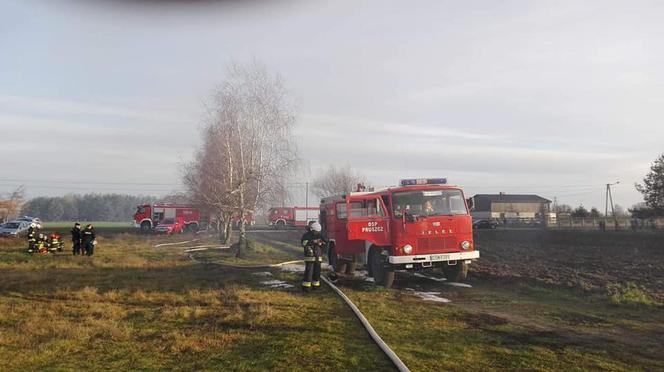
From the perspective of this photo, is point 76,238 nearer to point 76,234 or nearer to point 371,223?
point 76,234

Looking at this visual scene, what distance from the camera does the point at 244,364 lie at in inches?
196

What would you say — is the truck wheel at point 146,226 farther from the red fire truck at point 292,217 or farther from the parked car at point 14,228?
the red fire truck at point 292,217

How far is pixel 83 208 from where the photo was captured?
127 meters

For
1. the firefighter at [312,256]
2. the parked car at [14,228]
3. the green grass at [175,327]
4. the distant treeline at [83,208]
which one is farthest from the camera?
the distant treeline at [83,208]

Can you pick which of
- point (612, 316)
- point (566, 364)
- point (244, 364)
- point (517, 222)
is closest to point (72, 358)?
point (244, 364)

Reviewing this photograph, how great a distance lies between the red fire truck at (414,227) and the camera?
11.0m

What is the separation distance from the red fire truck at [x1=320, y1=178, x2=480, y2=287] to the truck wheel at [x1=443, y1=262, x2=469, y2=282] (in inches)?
1.2

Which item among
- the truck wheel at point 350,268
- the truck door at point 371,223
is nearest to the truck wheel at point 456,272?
the truck door at point 371,223

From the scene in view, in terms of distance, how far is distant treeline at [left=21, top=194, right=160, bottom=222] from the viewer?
397ft

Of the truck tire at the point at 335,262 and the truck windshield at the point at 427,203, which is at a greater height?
the truck windshield at the point at 427,203

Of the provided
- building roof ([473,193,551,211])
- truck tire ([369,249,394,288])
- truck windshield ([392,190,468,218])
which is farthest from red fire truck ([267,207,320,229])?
truck windshield ([392,190,468,218])

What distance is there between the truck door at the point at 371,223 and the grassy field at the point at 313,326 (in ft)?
4.18

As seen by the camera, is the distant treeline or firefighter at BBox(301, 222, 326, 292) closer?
firefighter at BBox(301, 222, 326, 292)

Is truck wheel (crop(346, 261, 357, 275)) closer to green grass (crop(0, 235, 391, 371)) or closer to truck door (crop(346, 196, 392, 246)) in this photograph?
green grass (crop(0, 235, 391, 371))
